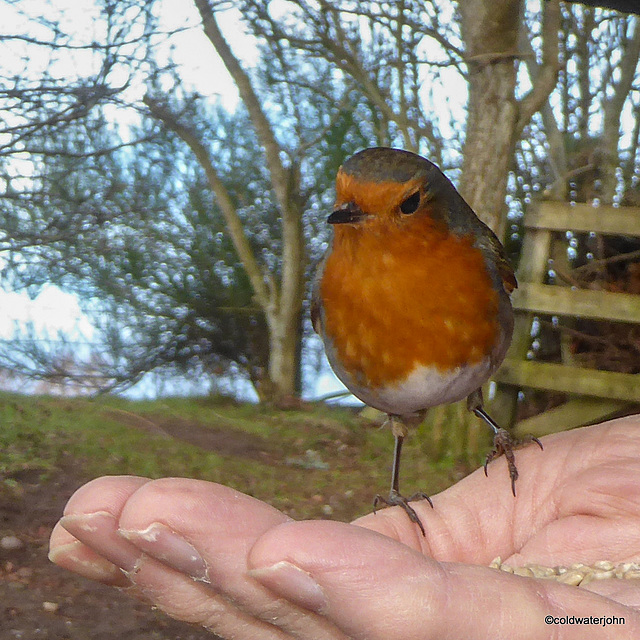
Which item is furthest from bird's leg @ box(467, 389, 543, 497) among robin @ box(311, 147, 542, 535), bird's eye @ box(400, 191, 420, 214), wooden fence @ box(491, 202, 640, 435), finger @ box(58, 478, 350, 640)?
wooden fence @ box(491, 202, 640, 435)

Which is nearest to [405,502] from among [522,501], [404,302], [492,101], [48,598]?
[522,501]

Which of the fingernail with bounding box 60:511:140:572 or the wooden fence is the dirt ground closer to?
the fingernail with bounding box 60:511:140:572

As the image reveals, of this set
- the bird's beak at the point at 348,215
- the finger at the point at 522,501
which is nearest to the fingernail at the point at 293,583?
the bird's beak at the point at 348,215

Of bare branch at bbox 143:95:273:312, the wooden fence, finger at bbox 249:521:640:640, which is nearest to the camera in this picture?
finger at bbox 249:521:640:640

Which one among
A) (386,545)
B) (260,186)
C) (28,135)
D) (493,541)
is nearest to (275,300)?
(260,186)

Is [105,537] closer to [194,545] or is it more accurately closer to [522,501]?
[194,545]

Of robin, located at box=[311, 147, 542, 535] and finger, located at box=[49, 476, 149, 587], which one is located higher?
robin, located at box=[311, 147, 542, 535]
